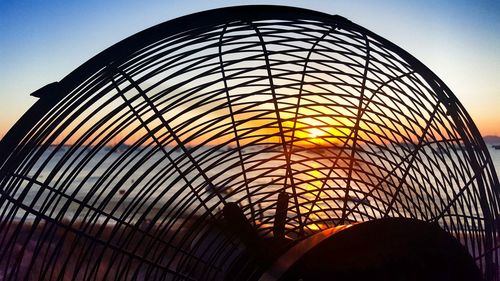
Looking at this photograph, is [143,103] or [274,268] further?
[143,103]

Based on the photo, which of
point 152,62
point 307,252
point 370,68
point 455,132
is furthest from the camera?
point 455,132

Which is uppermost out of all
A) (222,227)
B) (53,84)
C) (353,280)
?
(53,84)

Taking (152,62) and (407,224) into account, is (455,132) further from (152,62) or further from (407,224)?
(152,62)

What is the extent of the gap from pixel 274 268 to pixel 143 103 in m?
0.69

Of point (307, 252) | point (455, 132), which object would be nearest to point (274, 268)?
point (307, 252)

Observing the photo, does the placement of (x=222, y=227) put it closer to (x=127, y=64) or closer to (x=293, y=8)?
(x=127, y=64)

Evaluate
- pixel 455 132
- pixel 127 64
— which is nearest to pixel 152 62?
pixel 127 64

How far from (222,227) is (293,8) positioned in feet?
3.46

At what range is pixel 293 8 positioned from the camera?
43.2 inches

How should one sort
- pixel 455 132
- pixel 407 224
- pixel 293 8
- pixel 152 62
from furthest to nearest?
pixel 455 132 → pixel 152 62 → pixel 293 8 → pixel 407 224

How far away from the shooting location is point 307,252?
34.9 inches

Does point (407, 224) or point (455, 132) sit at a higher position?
point (455, 132)

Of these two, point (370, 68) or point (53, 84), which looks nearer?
point (53, 84)

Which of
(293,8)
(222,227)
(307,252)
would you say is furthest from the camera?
(222,227)
